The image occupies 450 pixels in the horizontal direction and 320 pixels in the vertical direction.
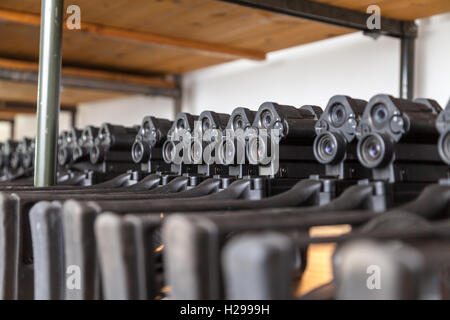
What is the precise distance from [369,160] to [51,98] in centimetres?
103

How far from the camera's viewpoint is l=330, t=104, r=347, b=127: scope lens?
1.31 metres

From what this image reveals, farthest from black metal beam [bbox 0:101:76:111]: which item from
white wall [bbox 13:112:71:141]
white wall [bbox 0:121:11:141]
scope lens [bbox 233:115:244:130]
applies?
scope lens [bbox 233:115:244:130]

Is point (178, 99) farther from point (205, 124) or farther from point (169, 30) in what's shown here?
point (205, 124)

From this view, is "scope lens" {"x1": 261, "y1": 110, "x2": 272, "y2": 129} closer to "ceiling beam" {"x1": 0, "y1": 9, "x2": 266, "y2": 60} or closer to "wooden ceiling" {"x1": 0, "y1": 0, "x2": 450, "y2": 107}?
"wooden ceiling" {"x1": 0, "y1": 0, "x2": 450, "y2": 107}

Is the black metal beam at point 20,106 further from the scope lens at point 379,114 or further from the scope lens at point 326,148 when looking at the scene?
the scope lens at point 379,114

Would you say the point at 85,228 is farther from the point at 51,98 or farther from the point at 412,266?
the point at 51,98

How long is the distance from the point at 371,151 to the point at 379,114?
83 mm

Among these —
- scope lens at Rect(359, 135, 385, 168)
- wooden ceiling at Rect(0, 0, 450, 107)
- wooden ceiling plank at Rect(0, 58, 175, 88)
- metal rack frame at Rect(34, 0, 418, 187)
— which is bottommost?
scope lens at Rect(359, 135, 385, 168)

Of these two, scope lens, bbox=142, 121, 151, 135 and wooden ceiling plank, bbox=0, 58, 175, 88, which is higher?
wooden ceiling plank, bbox=0, 58, 175, 88

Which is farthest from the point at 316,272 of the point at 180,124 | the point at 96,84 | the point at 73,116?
the point at 73,116

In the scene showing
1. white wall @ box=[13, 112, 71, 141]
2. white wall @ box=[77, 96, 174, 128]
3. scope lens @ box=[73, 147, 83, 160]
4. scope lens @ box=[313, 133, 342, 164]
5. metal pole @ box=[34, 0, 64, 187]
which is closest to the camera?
scope lens @ box=[313, 133, 342, 164]

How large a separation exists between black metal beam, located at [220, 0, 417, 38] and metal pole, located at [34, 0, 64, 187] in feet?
2.69

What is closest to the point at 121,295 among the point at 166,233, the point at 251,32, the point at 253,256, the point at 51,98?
the point at 166,233

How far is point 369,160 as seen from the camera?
1.19m
